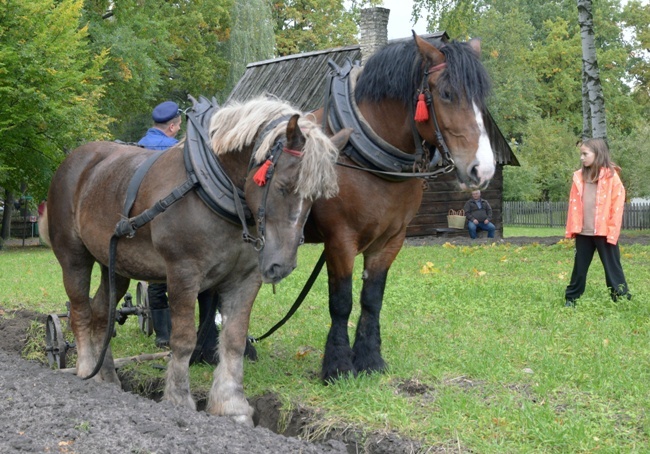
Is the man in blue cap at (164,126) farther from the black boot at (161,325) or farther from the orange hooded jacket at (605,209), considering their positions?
the orange hooded jacket at (605,209)

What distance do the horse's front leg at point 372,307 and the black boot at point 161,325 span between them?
2171 mm

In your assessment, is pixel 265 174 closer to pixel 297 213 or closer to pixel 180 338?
pixel 297 213

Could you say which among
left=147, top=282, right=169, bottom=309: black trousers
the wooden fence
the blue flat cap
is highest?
the blue flat cap

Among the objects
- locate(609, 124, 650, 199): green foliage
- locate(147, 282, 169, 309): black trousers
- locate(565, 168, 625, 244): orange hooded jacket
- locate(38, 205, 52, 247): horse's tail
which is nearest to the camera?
locate(38, 205, 52, 247): horse's tail

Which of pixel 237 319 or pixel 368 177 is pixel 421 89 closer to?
pixel 368 177

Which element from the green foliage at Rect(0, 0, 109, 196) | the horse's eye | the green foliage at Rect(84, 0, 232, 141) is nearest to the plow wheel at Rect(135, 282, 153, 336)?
the horse's eye

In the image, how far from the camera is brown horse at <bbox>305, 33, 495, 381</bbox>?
4734 mm

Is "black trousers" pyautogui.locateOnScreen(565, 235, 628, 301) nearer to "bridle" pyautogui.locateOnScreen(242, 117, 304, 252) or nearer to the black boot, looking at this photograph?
the black boot

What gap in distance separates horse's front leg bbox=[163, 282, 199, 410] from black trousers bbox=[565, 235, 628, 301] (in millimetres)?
4964

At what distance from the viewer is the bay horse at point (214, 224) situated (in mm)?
4195

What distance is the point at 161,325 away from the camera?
6.98 m

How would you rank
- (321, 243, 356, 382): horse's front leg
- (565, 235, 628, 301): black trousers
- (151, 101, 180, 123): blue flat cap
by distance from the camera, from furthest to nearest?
(565, 235, 628, 301): black trousers < (151, 101, 180, 123): blue flat cap < (321, 243, 356, 382): horse's front leg

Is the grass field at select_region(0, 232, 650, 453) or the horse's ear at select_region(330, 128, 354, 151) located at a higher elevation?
the horse's ear at select_region(330, 128, 354, 151)

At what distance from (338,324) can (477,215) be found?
52.4ft
